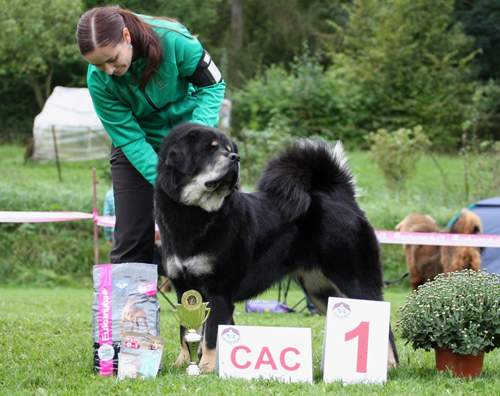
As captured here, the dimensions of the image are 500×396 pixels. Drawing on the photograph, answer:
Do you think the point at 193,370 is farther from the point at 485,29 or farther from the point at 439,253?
the point at 485,29

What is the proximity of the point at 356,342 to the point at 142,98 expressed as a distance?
1.76 metres

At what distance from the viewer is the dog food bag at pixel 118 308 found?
2732mm

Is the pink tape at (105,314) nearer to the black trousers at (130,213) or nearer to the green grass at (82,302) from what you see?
the green grass at (82,302)

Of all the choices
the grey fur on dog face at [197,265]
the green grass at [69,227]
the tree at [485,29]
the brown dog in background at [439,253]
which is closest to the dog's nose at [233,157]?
the grey fur on dog face at [197,265]

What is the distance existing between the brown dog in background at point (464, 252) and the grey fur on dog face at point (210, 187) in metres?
3.70

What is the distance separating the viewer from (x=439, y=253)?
6328 millimetres

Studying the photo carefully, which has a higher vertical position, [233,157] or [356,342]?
[233,157]

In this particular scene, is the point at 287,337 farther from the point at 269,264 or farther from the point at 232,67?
the point at 232,67

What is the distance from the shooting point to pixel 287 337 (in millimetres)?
2711

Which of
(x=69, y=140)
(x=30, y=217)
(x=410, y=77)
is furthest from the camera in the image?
(x=410, y=77)

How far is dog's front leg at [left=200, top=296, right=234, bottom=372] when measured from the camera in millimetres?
2855

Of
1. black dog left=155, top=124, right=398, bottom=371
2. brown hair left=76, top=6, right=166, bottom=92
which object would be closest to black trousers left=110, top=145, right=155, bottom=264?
black dog left=155, top=124, right=398, bottom=371

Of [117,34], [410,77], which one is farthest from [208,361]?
[410,77]

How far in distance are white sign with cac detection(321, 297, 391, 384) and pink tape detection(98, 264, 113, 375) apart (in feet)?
3.57
